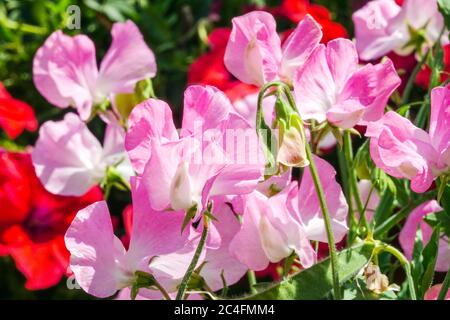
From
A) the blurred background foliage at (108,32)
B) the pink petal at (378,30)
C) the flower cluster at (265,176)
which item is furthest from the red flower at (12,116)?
the pink petal at (378,30)

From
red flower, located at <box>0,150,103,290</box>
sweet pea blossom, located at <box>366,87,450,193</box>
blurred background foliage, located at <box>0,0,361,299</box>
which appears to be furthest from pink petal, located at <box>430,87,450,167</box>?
blurred background foliage, located at <box>0,0,361,299</box>

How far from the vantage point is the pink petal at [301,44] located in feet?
2.18

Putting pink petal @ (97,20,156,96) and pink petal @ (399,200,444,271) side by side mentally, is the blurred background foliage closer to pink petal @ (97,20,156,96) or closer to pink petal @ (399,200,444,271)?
pink petal @ (97,20,156,96)

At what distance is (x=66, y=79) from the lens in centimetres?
81

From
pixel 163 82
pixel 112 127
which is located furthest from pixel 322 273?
pixel 163 82

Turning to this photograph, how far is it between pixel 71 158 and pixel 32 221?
0.31 meters

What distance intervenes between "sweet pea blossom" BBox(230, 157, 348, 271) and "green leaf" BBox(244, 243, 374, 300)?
2 centimetres

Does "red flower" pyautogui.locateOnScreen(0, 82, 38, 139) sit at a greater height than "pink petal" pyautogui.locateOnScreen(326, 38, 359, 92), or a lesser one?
lesser

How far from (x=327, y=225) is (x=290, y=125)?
0.07 metres

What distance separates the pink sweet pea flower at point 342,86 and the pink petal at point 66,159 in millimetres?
266

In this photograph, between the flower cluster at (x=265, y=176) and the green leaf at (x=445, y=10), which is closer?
the flower cluster at (x=265, y=176)

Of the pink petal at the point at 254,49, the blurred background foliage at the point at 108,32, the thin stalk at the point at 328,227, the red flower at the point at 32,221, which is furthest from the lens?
the blurred background foliage at the point at 108,32

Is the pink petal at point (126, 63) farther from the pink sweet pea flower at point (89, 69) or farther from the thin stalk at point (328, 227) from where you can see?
the thin stalk at point (328, 227)

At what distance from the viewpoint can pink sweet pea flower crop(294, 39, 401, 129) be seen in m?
0.62
